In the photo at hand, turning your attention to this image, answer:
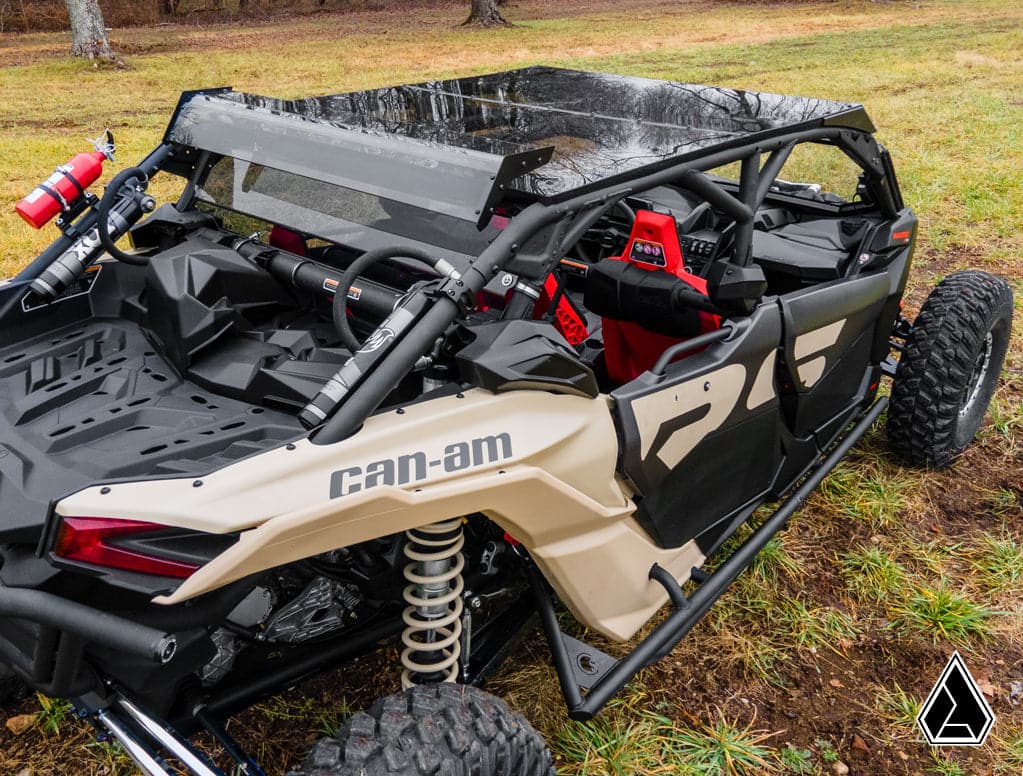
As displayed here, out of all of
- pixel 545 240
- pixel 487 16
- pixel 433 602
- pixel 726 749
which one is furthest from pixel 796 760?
pixel 487 16

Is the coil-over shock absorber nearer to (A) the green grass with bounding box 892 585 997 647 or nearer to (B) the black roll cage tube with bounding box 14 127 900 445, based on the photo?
(B) the black roll cage tube with bounding box 14 127 900 445

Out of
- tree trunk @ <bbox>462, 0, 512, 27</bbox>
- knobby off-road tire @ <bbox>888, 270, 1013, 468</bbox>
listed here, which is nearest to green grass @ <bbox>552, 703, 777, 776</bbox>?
knobby off-road tire @ <bbox>888, 270, 1013, 468</bbox>

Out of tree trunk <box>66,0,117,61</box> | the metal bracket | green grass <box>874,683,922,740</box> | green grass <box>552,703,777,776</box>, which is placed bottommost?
tree trunk <box>66,0,117,61</box>

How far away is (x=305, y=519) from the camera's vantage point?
179cm

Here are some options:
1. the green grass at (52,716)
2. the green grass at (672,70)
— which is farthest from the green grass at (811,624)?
the green grass at (672,70)

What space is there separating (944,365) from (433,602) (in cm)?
257

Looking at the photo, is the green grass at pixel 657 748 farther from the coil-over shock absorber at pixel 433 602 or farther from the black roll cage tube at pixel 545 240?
the black roll cage tube at pixel 545 240

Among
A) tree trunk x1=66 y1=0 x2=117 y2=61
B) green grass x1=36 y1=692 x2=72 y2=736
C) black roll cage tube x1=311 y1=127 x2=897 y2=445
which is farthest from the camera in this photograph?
tree trunk x1=66 y1=0 x2=117 y2=61

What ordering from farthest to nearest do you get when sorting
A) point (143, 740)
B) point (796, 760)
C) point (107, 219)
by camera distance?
point (107, 219)
point (796, 760)
point (143, 740)

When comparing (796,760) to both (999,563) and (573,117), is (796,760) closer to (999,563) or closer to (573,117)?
(999,563)

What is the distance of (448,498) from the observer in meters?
1.95

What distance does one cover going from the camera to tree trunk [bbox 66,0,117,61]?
51.5 ft

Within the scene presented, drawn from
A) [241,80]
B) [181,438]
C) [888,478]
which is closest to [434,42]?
[241,80]

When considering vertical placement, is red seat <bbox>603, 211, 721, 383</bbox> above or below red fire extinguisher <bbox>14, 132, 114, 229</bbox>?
below
